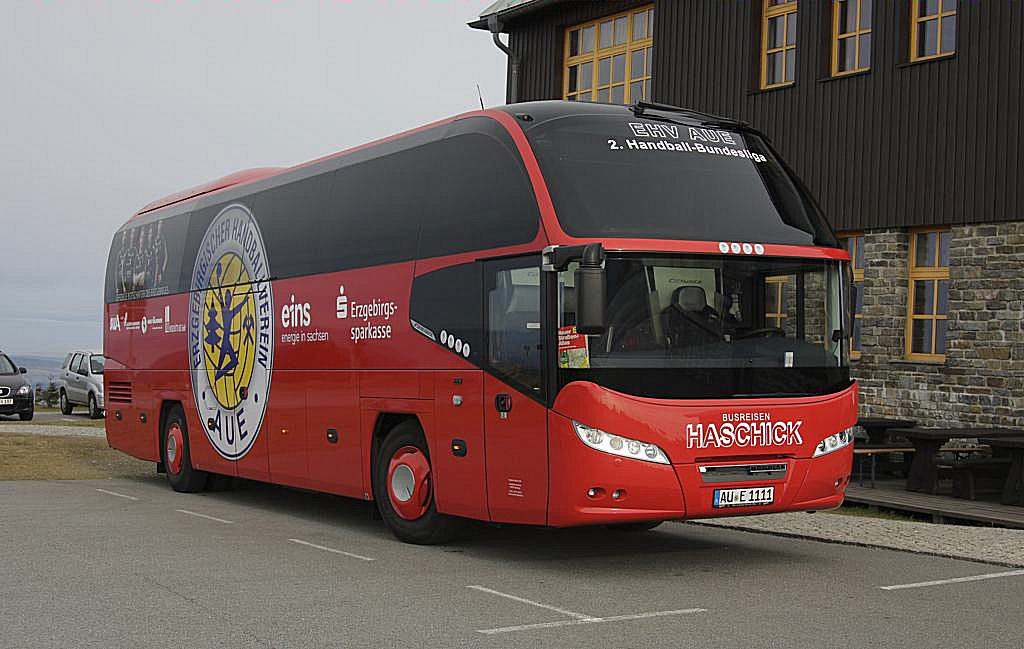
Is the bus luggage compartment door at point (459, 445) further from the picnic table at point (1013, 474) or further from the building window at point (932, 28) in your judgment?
the building window at point (932, 28)

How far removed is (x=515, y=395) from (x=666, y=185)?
1.92 meters

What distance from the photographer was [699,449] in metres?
10.3

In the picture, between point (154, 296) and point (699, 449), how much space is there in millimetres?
10059

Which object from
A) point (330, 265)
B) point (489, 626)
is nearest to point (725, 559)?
point (489, 626)

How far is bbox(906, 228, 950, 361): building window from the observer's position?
1936 cm

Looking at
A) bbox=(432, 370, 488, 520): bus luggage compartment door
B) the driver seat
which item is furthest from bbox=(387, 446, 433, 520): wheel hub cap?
the driver seat

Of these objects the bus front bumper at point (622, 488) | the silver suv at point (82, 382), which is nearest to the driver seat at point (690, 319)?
the bus front bumper at point (622, 488)

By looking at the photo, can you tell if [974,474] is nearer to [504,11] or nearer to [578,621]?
[578,621]

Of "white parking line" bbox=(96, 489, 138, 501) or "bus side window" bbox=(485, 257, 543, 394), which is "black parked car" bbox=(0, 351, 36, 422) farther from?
"bus side window" bbox=(485, 257, 543, 394)

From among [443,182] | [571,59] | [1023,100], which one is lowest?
[443,182]

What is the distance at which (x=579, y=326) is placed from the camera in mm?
9961

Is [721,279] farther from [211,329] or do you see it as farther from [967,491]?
[211,329]

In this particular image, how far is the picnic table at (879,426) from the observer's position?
59.4ft

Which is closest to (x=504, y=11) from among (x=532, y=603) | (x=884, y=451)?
(x=884, y=451)
